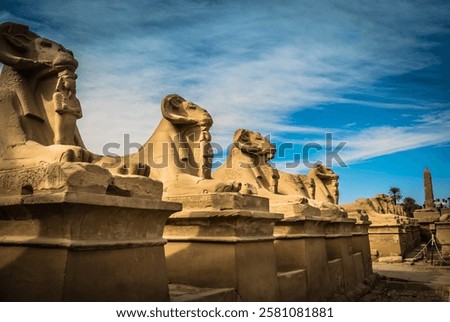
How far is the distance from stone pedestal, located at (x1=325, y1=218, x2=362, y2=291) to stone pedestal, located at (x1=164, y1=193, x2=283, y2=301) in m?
3.17

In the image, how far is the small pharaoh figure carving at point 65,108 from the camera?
155 inches

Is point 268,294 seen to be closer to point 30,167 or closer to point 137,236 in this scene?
point 137,236

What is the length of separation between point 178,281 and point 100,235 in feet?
7.11

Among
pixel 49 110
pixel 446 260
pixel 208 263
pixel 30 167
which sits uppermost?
pixel 49 110

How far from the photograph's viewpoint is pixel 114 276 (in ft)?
11.2

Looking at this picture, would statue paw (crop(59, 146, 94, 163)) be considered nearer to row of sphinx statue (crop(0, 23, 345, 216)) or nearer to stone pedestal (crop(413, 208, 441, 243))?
row of sphinx statue (crop(0, 23, 345, 216))

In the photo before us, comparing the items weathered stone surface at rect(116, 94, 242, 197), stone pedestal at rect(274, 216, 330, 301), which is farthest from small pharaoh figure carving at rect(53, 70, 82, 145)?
stone pedestal at rect(274, 216, 330, 301)

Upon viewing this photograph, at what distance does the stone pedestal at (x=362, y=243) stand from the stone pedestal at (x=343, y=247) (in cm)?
91

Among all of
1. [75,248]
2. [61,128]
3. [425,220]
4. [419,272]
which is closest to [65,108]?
[61,128]

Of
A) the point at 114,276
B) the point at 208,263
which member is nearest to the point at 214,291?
the point at 208,263

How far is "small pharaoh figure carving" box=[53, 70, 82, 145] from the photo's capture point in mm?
3936

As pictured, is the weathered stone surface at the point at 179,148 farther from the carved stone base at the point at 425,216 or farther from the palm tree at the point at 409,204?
the palm tree at the point at 409,204

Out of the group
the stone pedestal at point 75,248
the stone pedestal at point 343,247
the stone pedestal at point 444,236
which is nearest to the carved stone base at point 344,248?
the stone pedestal at point 343,247

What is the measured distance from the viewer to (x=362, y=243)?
10.8 meters
